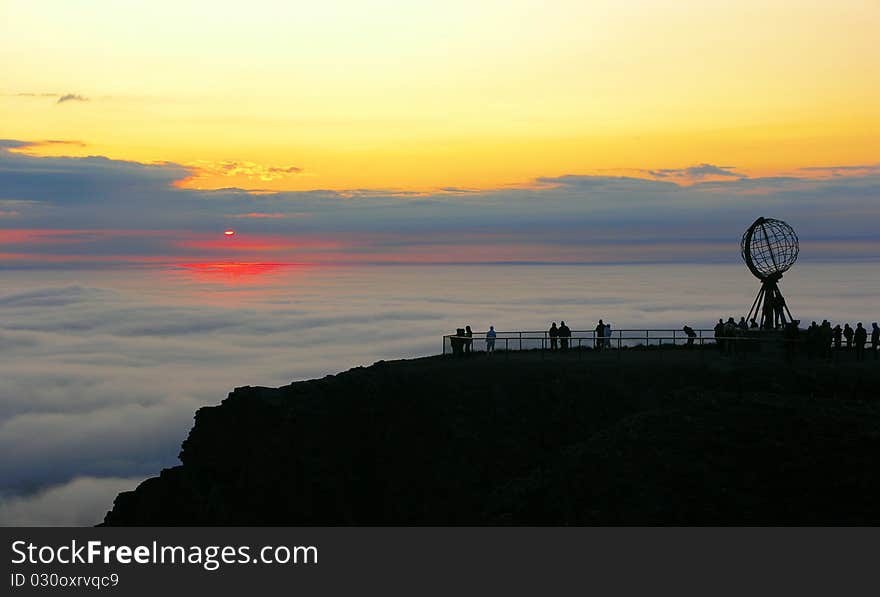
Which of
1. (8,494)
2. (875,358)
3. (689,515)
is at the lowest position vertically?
(8,494)

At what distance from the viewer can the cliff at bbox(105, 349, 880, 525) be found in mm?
26938

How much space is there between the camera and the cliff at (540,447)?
88.4 ft

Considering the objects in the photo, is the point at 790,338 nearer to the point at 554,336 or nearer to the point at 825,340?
the point at 825,340

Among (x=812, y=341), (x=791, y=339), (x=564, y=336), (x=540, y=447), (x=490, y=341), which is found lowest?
(x=540, y=447)

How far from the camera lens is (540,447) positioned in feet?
109

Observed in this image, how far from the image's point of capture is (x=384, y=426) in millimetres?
34719

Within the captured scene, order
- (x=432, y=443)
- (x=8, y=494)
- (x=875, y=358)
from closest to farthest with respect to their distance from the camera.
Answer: (x=432, y=443), (x=875, y=358), (x=8, y=494)

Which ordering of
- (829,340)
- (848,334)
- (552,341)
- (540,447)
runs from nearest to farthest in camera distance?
(540,447) < (829,340) < (848,334) < (552,341)

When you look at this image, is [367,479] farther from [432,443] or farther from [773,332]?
[773,332]

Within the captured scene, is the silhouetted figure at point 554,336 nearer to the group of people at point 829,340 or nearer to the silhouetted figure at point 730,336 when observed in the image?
the silhouetted figure at point 730,336

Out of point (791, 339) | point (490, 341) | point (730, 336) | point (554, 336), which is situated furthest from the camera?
point (554, 336)

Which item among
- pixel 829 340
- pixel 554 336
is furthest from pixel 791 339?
pixel 554 336
